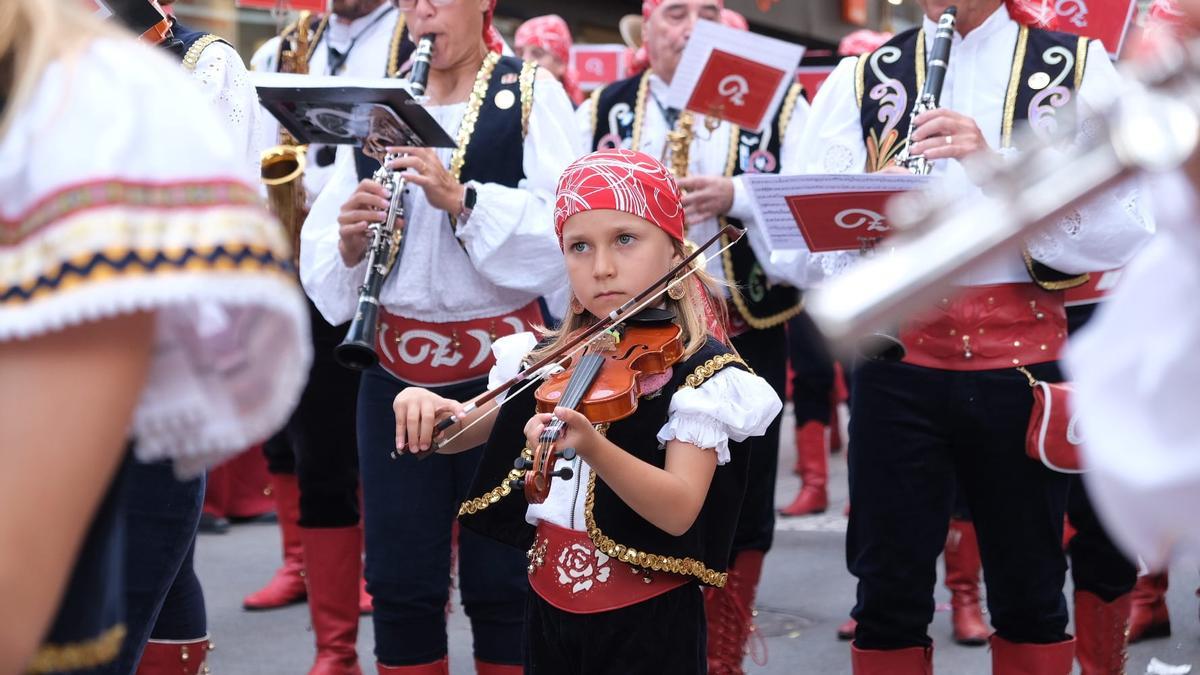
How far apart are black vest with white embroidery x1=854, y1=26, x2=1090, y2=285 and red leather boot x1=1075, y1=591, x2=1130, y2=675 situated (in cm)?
102

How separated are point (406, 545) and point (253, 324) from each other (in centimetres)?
204

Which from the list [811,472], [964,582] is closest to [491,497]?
[964,582]

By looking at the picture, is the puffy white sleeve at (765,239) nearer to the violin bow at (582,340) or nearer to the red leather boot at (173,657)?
the violin bow at (582,340)

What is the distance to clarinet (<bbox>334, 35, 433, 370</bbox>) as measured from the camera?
302cm

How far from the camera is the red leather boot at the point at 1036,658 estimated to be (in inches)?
120

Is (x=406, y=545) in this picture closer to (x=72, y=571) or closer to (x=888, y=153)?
(x=888, y=153)

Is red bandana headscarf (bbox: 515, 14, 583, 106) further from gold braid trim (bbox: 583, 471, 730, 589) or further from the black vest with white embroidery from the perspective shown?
gold braid trim (bbox: 583, 471, 730, 589)

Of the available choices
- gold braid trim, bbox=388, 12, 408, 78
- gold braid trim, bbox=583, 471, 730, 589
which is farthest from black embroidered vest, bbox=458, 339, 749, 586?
gold braid trim, bbox=388, 12, 408, 78

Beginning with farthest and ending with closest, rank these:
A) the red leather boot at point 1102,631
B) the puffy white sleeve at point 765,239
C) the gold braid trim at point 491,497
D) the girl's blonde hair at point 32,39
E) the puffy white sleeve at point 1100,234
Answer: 1. the red leather boot at point 1102,631
2. the puffy white sleeve at point 765,239
3. the puffy white sleeve at point 1100,234
4. the gold braid trim at point 491,497
5. the girl's blonde hair at point 32,39

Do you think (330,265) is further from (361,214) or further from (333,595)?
(333,595)

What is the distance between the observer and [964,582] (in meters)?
4.65

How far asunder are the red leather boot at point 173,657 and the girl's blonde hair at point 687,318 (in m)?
0.87

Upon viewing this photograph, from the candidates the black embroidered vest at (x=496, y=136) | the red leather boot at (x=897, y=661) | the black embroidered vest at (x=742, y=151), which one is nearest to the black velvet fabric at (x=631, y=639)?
the red leather boot at (x=897, y=661)

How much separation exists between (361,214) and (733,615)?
1515 millimetres
